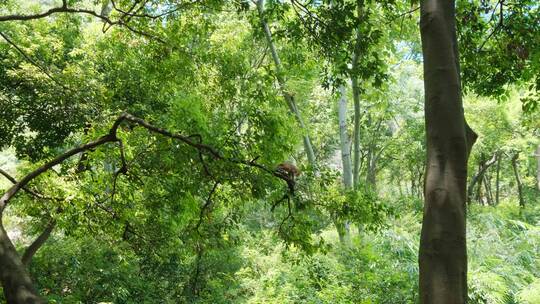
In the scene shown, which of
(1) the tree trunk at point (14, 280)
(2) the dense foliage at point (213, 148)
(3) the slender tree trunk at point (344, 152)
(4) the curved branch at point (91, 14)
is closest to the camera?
(1) the tree trunk at point (14, 280)

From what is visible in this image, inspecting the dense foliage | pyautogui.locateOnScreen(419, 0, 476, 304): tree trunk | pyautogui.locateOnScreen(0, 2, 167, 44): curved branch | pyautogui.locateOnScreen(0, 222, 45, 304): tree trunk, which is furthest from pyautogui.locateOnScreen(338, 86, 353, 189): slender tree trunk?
pyautogui.locateOnScreen(0, 222, 45, 304): tree trunk

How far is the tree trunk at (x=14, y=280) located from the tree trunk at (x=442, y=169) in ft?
6.48

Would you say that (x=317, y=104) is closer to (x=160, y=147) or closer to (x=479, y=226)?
(x=479, y=226)

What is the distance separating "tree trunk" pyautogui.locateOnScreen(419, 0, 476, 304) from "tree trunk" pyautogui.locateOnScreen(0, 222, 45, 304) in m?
1.97

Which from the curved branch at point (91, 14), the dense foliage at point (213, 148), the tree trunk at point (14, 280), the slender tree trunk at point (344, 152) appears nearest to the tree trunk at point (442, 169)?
the dense foliage at point (213, 148)

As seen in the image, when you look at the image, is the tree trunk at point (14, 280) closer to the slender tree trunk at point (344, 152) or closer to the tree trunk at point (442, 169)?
the tree trunk at point (442, 169)

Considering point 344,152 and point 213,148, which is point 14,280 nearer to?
point 213,148

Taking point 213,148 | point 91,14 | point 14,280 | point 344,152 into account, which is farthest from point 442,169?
point 344,152

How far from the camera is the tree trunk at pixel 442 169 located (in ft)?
6.79

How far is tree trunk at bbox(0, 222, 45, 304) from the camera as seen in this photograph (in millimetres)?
2391

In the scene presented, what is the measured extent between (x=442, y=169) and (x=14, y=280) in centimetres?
234

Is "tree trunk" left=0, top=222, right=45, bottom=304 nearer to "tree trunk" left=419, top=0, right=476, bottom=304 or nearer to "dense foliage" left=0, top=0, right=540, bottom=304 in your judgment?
Result: "dense foliage" left=0, top=0, right=540, bottom=304

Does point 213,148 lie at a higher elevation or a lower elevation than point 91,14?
lower

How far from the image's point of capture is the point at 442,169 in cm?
224
